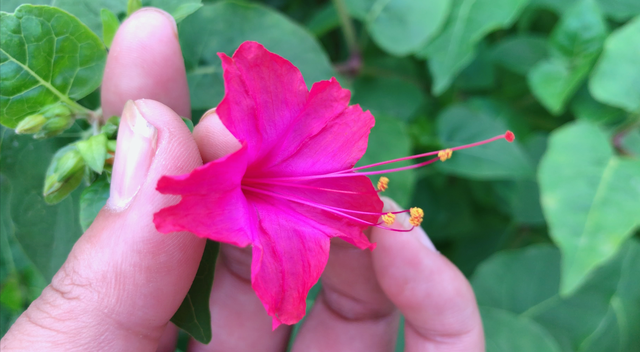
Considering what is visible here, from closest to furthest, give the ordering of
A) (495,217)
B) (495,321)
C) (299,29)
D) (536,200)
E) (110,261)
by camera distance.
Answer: (110,261), (299,29), (495,321), (536,200), (495,217)

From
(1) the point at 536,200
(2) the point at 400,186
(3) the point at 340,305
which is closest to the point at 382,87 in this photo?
(2) the point at 400,186

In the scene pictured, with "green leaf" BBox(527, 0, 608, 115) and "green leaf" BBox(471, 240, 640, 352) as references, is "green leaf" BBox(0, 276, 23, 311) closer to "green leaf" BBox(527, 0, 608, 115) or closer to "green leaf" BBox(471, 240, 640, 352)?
"green leaf" BBox(471, 240, 640, 352)

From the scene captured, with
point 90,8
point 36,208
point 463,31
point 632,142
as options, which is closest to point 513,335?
point 632,142

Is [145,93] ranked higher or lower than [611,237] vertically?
higher

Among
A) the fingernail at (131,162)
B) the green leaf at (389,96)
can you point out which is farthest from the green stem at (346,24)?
the fingernail at (131,162)

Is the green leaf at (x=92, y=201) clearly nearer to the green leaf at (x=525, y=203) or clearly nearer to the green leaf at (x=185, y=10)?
the green leaf at (x=185, y=10)

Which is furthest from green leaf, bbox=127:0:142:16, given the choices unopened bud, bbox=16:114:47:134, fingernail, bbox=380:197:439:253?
fingernail, bbox=380:197:439:253

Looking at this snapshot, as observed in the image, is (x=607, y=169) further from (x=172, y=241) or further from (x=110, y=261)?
(x=110, y=261)
